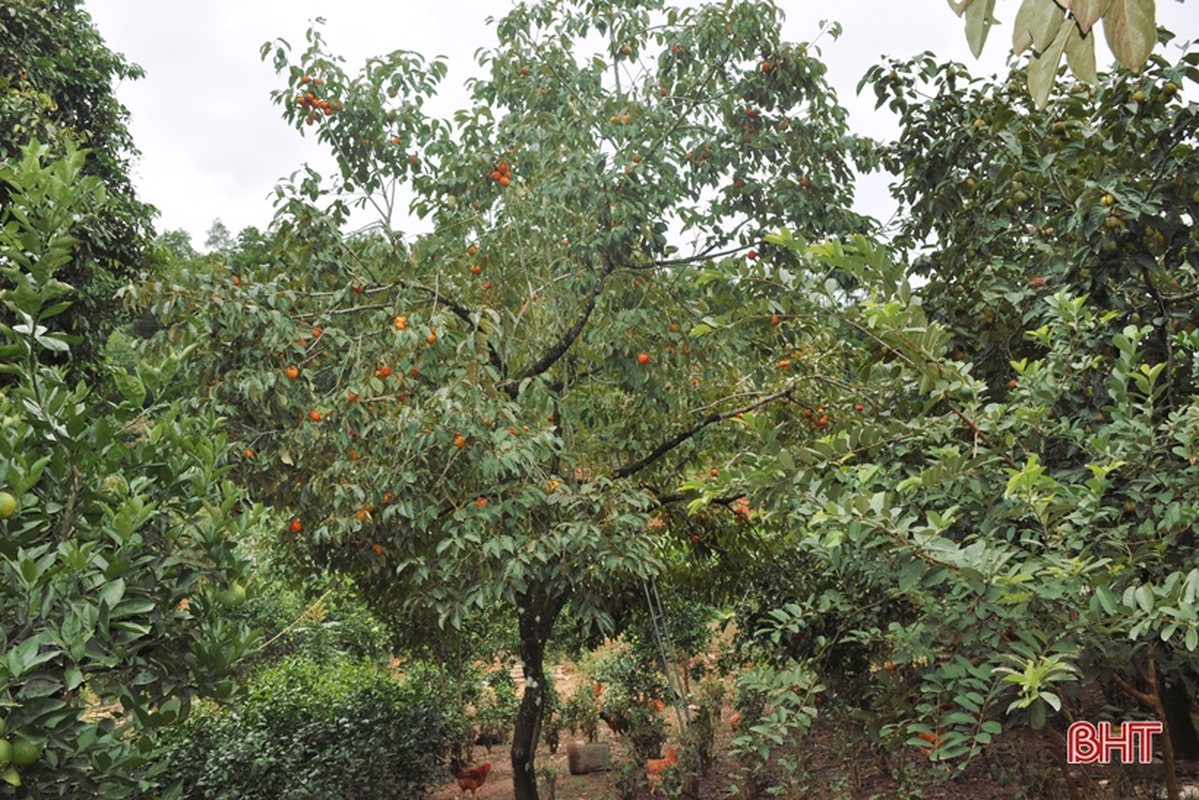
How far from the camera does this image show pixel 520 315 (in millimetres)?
5840

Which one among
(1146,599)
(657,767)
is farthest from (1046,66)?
(657,767)

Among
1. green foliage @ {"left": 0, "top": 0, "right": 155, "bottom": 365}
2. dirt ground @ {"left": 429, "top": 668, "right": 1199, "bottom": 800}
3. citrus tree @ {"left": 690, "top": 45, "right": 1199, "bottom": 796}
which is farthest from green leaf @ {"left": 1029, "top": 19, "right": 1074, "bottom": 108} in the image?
green foliage @ {"left": 0, "top": 0, "right": 155, "bottom": 365}

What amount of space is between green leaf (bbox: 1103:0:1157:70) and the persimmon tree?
11.5ft

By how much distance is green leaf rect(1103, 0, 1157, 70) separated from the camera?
946 millimetres

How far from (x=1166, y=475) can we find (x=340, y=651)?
10.2 meters

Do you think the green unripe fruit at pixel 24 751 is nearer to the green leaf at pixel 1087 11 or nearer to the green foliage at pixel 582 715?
the green leaf at pixel 1087 11

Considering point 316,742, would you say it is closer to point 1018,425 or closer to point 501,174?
point 501,174

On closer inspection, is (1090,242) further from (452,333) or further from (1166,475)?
(452,333)

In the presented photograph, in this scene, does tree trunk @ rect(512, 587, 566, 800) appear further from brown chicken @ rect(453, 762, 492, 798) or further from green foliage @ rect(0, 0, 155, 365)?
green foliage @ rect(0, 0, 155, 365)

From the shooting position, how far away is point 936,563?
2428 millimetres

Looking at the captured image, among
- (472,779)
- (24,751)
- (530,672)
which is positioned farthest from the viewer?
(472,779)

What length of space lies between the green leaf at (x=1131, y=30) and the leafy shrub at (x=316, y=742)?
17.2ft

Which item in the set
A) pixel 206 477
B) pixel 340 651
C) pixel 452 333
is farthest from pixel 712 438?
pixel 340 651

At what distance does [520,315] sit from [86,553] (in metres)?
3.74
